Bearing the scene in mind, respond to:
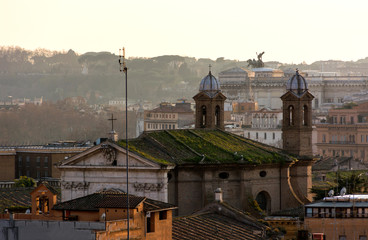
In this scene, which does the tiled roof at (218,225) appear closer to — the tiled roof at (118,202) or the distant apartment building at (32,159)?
the tiled roof at (118,202)

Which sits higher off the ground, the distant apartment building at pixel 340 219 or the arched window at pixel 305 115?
the arched window at pixel 305 115

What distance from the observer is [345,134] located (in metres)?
124

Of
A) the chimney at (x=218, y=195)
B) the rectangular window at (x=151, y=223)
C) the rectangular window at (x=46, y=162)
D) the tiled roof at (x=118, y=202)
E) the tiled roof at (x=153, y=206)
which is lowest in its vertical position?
the rectangular window at (x=46, y=162)

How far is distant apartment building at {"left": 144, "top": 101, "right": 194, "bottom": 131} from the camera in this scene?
15900 cm

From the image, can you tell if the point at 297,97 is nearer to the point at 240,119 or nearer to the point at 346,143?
the point at 346,143

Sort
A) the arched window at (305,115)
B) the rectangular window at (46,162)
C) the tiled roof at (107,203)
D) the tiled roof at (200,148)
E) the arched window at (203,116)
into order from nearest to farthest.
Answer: the tiled roof at (107,203) → the tiled roof at (200,148) → the arched window at (305,115) → the arched window at (203,116) → the rectangular window at (46,162)

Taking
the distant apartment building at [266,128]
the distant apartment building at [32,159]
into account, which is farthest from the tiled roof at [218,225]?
the distant apartment building at [266,128]

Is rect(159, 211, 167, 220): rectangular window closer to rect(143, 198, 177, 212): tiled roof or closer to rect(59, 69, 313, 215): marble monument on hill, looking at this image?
rect(143, 198, 177, 212): tiled roof

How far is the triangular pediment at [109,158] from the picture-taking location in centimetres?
5188

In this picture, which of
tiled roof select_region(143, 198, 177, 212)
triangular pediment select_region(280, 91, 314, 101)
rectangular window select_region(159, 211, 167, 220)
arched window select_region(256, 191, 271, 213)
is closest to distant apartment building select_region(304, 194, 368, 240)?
arched window select_region(256, 191, 271, 213)

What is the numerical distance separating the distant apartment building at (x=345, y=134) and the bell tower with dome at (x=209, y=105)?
5679 cm

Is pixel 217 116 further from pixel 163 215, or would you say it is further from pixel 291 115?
pixel 163 215

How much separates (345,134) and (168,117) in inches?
1659

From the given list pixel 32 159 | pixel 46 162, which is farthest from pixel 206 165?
pixel 32 159
